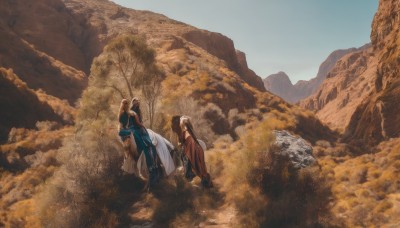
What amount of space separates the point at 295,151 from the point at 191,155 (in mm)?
2452

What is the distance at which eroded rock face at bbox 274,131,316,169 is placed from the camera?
7520 mm

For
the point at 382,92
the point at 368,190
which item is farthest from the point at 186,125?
the point at 382,92

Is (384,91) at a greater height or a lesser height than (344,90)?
lesser

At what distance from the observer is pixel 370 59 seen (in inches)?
3029

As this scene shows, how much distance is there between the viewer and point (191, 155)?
8320mm

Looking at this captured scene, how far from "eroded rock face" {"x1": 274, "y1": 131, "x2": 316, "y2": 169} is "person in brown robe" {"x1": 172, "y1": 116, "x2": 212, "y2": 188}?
1908 millimetres

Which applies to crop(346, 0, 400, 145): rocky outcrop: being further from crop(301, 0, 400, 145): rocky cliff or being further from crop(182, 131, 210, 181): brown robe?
crop(182, 131, 210, 181): brown robe

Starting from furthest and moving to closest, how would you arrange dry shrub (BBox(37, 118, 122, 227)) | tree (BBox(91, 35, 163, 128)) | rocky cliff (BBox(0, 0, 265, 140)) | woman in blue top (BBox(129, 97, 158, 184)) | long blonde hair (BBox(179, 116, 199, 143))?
1. rocky cliff (BBox(0, 0, 265, 140))
2. tree (BBox(91, 35, 163, 128))
3. long blonde hair (BBox(179, 116, 199, 143))
4. woman in blue top (BBox(129, 97, 158, 184))
5. dry shrub (BBox(37, 118, 122, 227))

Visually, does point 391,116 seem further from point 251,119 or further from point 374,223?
point 374,223

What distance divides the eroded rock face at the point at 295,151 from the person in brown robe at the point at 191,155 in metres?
1.91

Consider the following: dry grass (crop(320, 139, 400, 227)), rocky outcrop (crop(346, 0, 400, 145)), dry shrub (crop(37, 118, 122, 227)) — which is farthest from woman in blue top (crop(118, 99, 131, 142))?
rocky outcrop (crop(346, 0, 400, 145))

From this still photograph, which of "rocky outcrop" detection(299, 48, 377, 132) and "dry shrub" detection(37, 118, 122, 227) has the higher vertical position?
"rocky outcrop" detection(299, 48, 377, 132)

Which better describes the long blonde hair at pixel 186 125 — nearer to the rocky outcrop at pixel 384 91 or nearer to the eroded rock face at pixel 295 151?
the eroded rock face at pixel 295 151

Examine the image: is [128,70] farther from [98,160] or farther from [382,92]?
[382,92]
